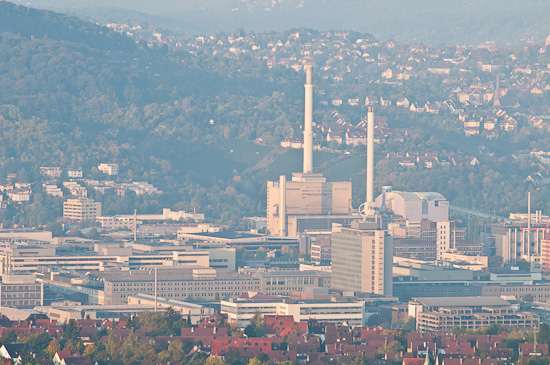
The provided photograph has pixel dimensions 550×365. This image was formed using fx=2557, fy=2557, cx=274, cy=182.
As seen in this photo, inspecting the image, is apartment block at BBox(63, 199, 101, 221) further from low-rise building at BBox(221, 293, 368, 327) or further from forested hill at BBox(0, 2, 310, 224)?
low-rise building at BBox(221, 293, 368, 327)

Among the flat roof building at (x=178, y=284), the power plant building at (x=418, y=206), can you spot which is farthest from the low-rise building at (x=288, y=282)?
the power plant building at (x=418, y=206)

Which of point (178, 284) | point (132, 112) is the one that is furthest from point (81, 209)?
point (178, 284)

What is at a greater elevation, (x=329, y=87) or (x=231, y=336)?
(x=329, y=87)

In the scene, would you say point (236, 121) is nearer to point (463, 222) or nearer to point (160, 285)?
point (463, 222)

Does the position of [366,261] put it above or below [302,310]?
above

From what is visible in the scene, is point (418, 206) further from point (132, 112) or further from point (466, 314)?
point (466, 314)

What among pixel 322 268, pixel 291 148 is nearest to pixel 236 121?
pixel 291 148

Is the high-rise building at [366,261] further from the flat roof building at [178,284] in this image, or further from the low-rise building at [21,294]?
the low-rise building at [21,294]
